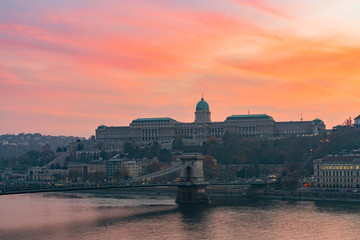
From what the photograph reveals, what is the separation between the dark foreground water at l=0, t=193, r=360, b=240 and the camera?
52594mm

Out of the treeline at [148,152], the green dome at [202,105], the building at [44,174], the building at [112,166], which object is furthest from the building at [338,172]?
the green dome at [202,105]

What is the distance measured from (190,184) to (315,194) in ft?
51.2

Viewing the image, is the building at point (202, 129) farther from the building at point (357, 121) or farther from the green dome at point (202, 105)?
the building at point (357, 121)

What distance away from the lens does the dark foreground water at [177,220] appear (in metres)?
52.6

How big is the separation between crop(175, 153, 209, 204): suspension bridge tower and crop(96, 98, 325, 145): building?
78534 millimetres

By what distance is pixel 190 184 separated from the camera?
249 ft

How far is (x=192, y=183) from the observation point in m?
76.2

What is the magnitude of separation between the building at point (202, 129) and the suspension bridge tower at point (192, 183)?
7853 centimetres

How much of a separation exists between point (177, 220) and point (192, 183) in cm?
1535

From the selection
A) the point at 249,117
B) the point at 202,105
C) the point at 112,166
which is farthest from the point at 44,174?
the point at 249,117

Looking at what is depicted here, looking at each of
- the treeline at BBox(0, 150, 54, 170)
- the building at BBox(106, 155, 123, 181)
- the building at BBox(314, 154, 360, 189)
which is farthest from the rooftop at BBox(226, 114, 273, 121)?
the building at BBox(314, 154, 360, 189)

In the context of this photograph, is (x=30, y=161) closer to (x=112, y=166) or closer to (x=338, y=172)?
(x=112, y=166)

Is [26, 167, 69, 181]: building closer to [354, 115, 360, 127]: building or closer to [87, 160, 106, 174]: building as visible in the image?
[87, 160, 106, 174]: building

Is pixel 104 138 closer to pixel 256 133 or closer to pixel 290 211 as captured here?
pixel 256 133
